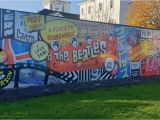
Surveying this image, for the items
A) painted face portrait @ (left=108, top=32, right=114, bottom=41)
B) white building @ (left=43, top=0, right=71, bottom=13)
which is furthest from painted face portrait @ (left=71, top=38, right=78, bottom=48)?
white building @ (left=43, top=0, right=71, bottom=13)

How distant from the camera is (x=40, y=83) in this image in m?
13.0

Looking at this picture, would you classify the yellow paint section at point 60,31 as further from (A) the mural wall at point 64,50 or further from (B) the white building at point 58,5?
(B) the white building at point 58,5

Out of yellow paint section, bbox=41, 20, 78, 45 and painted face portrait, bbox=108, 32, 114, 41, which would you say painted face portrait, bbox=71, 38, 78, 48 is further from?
painted face portrait, bbox=108, 32, 114, 41

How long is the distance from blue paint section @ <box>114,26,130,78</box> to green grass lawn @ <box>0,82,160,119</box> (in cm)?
359

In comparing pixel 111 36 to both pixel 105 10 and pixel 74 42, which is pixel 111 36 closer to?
pixel 74 42

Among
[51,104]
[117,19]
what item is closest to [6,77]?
[51,104]

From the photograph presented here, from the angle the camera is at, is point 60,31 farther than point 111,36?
No

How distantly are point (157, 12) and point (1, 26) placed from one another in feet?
114

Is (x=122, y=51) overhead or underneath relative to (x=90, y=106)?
overhead

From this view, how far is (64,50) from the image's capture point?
13883mm

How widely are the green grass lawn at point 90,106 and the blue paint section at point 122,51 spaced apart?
141 inches

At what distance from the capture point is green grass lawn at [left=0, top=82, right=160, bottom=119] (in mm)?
8688

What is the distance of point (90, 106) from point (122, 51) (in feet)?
23.6

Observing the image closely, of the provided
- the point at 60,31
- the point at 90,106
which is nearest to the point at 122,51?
the point at 60,31
